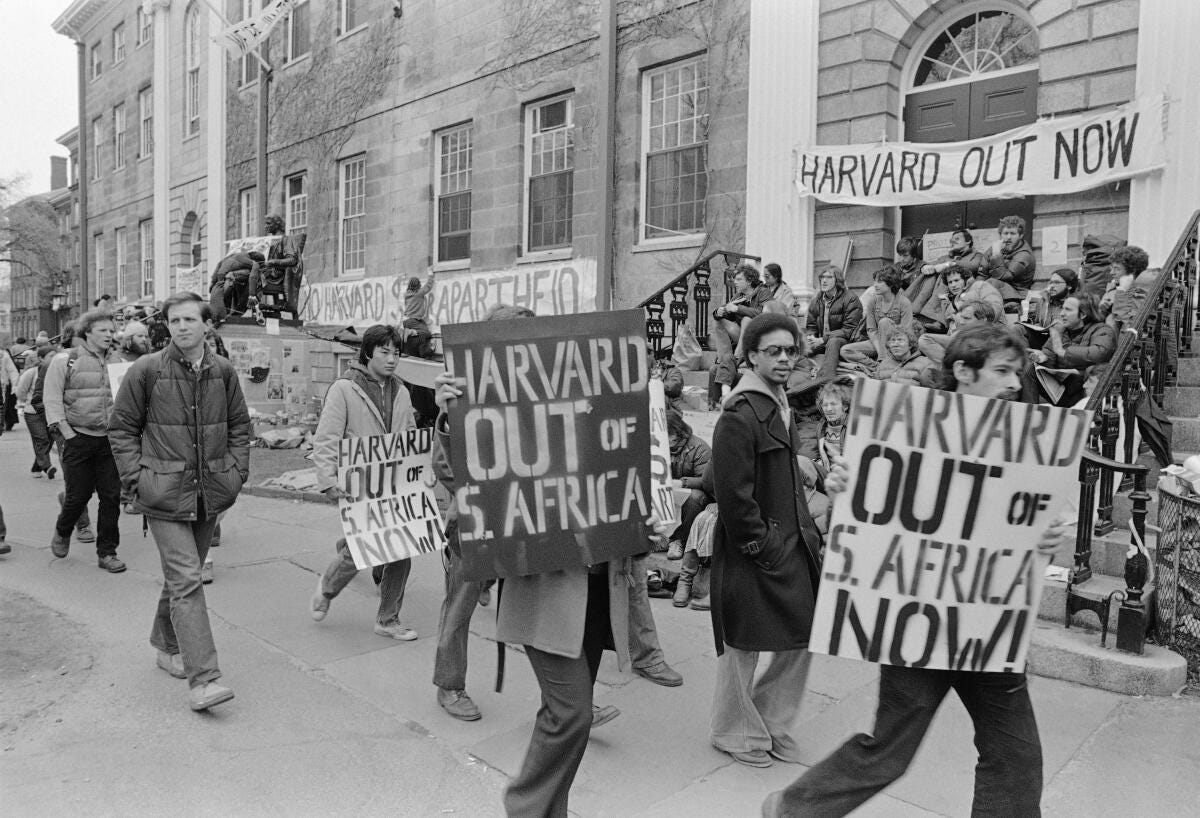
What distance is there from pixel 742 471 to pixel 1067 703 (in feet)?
7.02

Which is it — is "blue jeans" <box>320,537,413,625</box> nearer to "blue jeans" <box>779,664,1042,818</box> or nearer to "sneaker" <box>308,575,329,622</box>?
"sneaker" <box>308,575,329,622</box>

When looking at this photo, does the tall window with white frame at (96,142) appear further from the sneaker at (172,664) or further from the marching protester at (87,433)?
the sneaker at (172,664)

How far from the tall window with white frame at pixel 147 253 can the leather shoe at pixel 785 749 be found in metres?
28.7

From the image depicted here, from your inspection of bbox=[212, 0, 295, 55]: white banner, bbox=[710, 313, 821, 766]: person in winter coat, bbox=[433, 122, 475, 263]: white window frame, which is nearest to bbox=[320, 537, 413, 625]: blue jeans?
bbox=[710, 313, 821, 766]: person in winter coat

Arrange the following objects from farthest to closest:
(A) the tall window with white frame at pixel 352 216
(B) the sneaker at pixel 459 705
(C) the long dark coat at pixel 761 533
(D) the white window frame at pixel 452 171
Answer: (A) the tall window with white frame at pixel 352 216
(D) the white window frame at pixel 452 171
(B) the sneaker at pixel 459 705
(C) the long dark coat at pixel 761 533

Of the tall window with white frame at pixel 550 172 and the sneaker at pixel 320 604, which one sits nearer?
the sneaker at pixel 320 604

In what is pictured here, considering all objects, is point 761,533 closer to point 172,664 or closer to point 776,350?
point 776,350

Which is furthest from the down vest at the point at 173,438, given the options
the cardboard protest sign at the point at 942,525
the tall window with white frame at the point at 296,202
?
the tall window with white frame at the point at 296,202

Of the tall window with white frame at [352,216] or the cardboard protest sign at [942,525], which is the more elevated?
the tall window with white frame at [352,216]

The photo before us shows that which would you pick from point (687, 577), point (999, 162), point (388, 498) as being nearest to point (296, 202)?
point (999, 162)

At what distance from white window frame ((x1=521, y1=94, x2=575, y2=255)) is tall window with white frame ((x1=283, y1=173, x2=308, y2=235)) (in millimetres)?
7804

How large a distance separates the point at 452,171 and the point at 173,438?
13.3 m

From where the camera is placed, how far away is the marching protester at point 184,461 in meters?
4.18

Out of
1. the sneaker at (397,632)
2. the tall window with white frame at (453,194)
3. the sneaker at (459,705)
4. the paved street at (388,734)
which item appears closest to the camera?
the paved street at (388,734)
